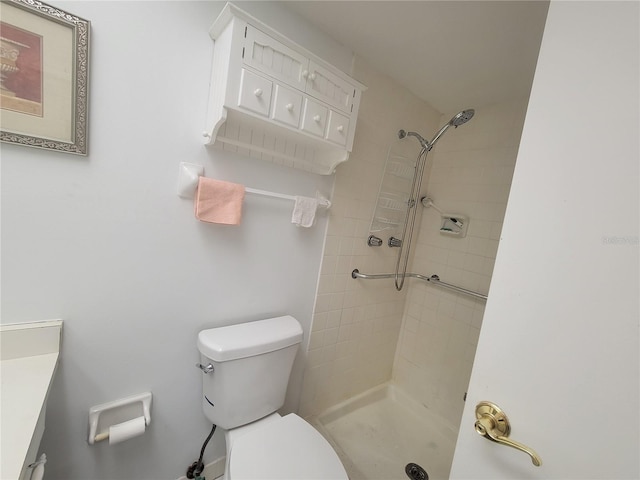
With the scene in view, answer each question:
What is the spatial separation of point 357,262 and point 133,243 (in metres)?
1.16

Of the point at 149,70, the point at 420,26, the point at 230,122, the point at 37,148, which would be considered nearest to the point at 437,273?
the point at 420,26

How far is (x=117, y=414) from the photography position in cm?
102

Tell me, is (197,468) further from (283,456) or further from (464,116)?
(464,116)

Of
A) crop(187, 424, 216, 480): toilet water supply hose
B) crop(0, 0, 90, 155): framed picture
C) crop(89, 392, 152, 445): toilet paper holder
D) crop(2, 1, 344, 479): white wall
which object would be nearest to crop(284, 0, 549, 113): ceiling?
crop(2, 1, 344, 479): white wall

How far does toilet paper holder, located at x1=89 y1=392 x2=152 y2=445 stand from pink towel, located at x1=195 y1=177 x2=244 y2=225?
80cm

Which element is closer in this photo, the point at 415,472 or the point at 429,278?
the point at 415,472

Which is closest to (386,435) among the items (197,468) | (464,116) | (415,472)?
(415,472)

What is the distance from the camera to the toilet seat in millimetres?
903

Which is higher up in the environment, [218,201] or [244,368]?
[218,201]

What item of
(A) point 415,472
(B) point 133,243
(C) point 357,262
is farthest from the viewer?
(C) point 357,262

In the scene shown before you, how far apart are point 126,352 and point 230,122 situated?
3.30 ft

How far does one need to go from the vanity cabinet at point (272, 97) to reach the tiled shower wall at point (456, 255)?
1.04 meters

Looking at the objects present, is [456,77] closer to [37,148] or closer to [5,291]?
[37,148]

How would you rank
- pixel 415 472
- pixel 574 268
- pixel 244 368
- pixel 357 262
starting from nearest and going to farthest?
pixel 574 268 → pixel 244 368 → pixel 415 472 → pixel 357 262
